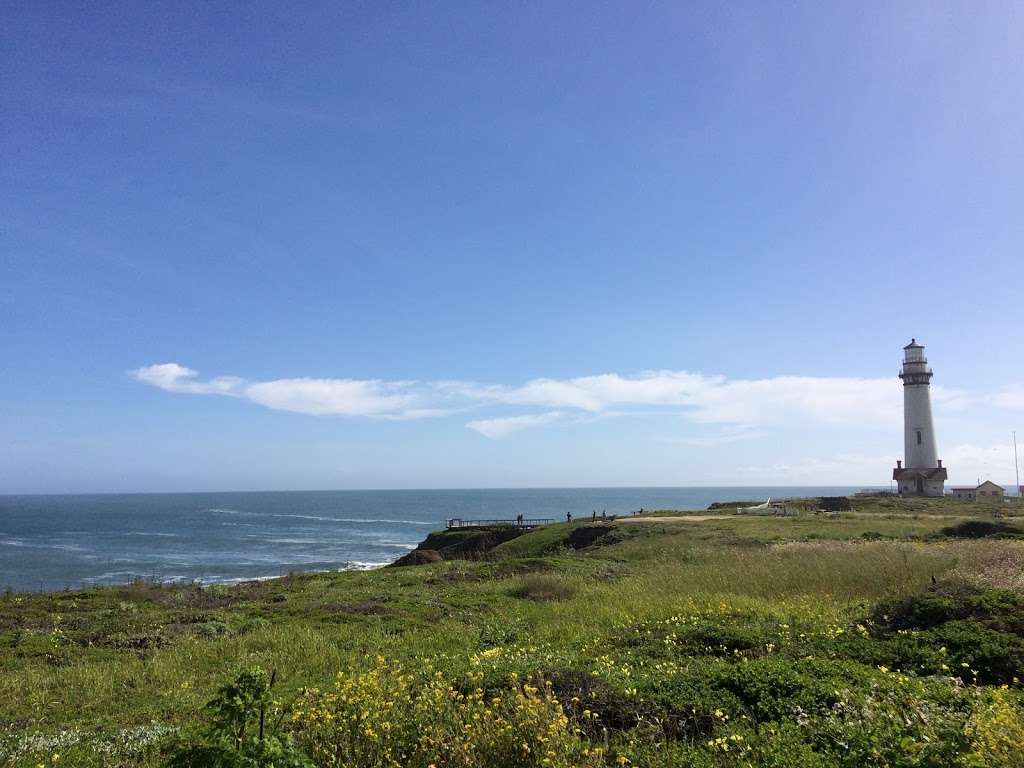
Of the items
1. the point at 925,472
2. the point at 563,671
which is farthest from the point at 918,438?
the point at 563,671

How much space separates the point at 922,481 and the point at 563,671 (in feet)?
223

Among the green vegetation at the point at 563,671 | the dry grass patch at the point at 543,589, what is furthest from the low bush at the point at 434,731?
the dry grass patch at the point at 543,589

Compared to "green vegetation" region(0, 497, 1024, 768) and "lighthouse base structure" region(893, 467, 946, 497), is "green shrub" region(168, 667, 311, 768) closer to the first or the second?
"green vegetation" region(0, 497, 1024, 768)

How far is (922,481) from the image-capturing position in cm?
6388

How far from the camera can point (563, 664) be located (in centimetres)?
903

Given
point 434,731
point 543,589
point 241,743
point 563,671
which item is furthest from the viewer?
point 543,589

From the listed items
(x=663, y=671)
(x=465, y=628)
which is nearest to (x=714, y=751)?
(x=663, y=671)

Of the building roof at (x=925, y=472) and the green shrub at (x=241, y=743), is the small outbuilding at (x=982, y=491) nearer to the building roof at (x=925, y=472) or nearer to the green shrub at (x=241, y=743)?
the building roof at (x=925, y=472)

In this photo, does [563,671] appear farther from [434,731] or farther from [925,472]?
[925,472]

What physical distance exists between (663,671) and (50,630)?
16.2 m

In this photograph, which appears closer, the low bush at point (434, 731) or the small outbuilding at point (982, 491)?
the low bush at point (434, 731)

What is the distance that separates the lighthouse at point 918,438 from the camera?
6359 centimetres

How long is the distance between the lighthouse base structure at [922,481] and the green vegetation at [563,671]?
166 ft

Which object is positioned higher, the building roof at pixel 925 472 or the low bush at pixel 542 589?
the building roof at pixel 925 472
